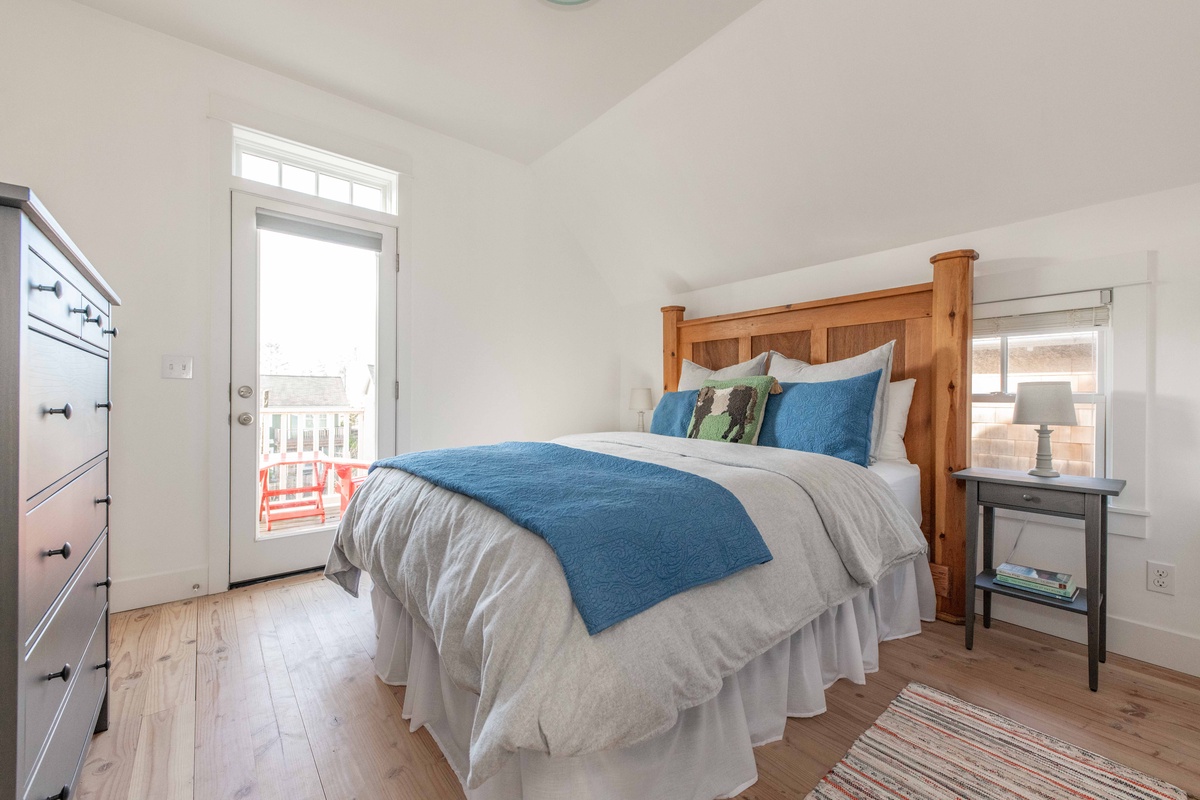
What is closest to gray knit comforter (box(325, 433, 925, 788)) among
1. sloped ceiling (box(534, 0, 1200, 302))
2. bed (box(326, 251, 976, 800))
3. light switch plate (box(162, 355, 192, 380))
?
bed (box(326, 251, 976, 800))

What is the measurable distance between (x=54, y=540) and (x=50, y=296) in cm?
46

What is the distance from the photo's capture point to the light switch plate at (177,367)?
2475 millimetres

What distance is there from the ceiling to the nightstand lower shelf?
8.26 ft

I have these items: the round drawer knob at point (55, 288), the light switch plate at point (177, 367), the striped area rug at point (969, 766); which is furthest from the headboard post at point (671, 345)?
the round drawer knob at point (55, 288)

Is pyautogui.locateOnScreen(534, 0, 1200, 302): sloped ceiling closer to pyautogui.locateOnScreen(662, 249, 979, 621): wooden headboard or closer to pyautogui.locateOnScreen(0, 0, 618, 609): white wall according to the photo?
pyautogui.locateOnScreen(662, 249, 979, 621): wooden headboard

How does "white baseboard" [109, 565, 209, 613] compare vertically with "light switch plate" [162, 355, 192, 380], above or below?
below

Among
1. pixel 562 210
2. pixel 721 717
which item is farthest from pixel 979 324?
pixel 562 210

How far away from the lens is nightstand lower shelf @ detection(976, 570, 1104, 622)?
1.85 m

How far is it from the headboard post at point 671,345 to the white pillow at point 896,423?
146 cm

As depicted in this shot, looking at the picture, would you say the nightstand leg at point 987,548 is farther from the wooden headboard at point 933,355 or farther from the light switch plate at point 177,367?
the light switch plate at point 177,367

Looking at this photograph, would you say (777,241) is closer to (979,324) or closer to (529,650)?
(979,324)

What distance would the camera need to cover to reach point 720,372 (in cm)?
302

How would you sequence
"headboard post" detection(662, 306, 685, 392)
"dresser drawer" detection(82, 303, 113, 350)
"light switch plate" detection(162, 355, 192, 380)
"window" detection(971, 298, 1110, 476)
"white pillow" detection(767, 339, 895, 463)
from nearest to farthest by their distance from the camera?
1. "dresser drawer" detection(82, 303, 113, 350)
2. "window" detection(971, 298, 1110, 476)
3. "white pillow" detection(767, 339, 895, 463)
4. "light switch plate" detection(162, 355, 192, 380)
5. "headboard post" detection(662, 306, 685, 392)

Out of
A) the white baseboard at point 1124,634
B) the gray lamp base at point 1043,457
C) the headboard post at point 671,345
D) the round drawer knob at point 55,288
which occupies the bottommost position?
the white baseboard at point 1124,634
